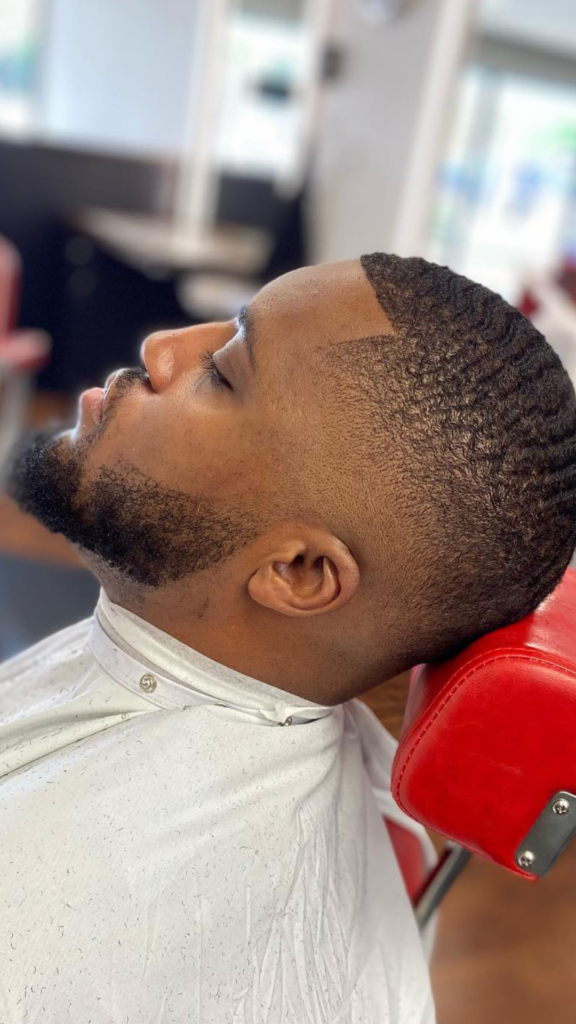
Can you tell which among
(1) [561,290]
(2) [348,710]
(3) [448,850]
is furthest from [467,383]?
(1) [561,290]

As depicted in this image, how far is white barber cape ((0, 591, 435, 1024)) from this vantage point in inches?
30.5

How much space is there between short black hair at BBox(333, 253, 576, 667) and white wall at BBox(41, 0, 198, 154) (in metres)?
5.54

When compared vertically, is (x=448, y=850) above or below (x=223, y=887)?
below

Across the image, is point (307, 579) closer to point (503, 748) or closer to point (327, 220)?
point (503, 748)

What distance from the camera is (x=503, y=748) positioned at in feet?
2.65

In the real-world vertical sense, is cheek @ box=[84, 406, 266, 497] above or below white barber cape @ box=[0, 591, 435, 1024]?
above

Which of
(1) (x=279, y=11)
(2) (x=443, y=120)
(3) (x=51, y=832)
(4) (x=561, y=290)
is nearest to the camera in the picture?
(3) (x=51, y=832)

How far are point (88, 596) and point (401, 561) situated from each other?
7.60 feet

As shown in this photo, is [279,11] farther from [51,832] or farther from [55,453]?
[51,832]

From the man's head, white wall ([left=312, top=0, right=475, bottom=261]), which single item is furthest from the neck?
white wall ([left=312, top=0, right=475, bottom=261])

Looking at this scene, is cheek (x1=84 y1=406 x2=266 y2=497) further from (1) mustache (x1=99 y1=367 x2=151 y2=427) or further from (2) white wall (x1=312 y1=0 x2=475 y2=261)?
(2) white wall (x1=312 y1=0 x2=475 y2=261)

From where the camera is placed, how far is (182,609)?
94 centimetres

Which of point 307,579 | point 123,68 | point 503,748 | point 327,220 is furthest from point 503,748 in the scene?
point 123,68

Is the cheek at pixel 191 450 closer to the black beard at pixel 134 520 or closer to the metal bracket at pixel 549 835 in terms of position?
the black beard at pixel 134 520
